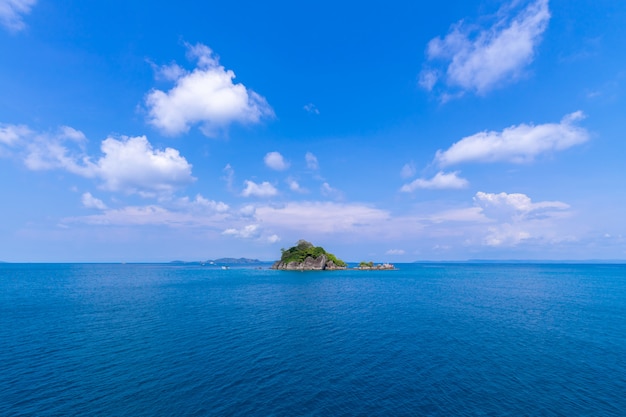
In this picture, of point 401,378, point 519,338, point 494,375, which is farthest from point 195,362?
point 519,338

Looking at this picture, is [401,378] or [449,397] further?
[401,378]

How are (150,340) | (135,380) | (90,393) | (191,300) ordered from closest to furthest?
(90,393) → (135,380) → (150,340) → (191,300)

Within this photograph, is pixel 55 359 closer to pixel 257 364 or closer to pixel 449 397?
pixel 257 364

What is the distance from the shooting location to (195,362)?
3716 cm

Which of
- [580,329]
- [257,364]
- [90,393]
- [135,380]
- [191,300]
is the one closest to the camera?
[90,393]

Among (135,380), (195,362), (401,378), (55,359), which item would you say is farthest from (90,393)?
(401,378)

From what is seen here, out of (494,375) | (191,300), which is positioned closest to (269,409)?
(494,375)

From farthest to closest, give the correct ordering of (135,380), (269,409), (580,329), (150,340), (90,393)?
(580,329), (150,340), (135,380), (90,393), (269,409)

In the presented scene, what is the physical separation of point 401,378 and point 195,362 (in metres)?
27.5

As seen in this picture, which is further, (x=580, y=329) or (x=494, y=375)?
(x=580, y=329)

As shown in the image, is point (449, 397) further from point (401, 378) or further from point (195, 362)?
point (195, 362)

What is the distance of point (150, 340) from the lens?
150 ft

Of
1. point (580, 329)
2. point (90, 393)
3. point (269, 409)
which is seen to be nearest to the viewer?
point (269, 409)

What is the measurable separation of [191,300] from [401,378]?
72.5 m
